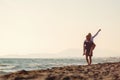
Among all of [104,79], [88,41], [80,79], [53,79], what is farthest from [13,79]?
[88,41]

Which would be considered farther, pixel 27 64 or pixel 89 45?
pixel 27 64

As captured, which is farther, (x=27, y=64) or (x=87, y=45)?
(x=27, y=64)

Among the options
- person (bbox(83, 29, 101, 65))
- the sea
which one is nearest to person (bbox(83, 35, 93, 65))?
person (bbox(83, 29, 101, 65))

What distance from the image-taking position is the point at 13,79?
8.38 metres

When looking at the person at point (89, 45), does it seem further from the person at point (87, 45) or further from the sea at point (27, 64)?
the sea at point (27, 64)

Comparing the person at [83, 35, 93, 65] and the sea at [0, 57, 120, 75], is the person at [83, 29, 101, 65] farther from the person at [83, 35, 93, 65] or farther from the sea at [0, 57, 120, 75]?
the sea at [0, 57, 120, 75]

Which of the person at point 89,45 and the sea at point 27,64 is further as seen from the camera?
the sea at point 27,64

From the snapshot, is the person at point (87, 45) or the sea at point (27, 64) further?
the sea at point (27, 64)

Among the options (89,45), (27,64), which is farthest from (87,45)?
(27,64)

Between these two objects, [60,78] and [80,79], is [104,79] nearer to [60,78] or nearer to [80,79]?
[80,79]

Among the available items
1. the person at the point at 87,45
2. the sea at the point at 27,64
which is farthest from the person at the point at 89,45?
the sea at the point at 27,64

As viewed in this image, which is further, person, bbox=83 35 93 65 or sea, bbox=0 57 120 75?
sea, bbox=0 57 120 75

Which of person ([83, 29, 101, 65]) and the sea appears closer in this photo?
person ([83, 29, 101, 65])

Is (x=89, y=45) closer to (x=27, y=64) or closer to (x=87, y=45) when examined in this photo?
(x=87, y=45)
